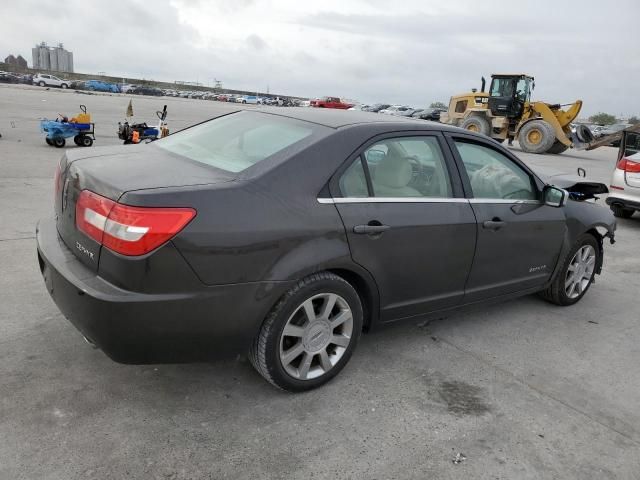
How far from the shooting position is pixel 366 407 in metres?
2.94

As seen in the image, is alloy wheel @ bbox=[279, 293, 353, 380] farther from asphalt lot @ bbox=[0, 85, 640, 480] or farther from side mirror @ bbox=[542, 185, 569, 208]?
side mirror @ bbox=[542, 185, 569, 208]

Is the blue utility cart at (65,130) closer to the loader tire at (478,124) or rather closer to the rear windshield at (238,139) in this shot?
the rear windshield at (238,139)

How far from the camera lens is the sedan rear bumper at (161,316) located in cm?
242

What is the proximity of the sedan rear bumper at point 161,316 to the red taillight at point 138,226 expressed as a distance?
0.21m

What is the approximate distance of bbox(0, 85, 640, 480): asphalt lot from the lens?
2449mm

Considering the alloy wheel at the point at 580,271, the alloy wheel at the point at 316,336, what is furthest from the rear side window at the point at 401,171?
the alloy wheel at the point at 580,271

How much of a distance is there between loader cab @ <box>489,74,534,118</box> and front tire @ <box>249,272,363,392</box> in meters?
21.4

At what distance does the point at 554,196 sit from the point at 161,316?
10.1ft

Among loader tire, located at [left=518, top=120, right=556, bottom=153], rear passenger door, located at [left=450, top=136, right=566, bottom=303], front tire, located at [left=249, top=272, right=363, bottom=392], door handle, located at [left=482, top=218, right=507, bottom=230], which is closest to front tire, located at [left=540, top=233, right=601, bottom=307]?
rear passenger door, located at [left=450, top=136, right=566, bottom=303]

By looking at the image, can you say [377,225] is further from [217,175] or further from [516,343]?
[516,343]

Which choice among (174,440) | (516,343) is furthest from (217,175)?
(516,343)

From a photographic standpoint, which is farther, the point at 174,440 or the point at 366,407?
the point at 366,407

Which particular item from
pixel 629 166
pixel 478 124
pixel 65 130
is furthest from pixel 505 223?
pixel 478 124

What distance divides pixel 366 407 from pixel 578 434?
1135mm
